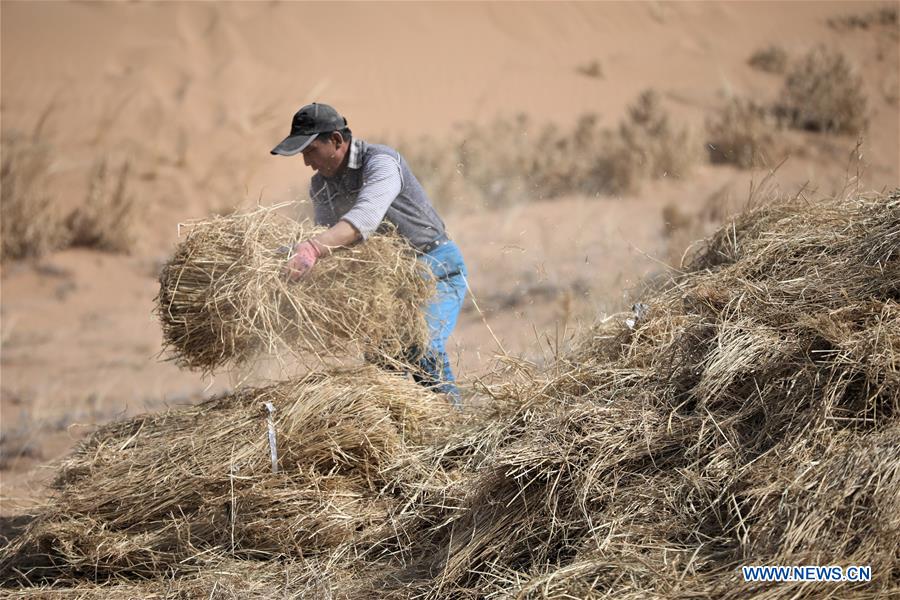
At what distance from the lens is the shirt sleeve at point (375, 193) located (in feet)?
12.9

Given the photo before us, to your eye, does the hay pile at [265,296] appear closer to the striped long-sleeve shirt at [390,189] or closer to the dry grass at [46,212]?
the striped long-sleeve shirt at [390,189]

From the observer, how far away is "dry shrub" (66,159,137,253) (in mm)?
10992

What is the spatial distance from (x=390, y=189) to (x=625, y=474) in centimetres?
173

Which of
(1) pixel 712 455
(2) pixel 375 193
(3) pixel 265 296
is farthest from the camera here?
(2) pixel 375 193

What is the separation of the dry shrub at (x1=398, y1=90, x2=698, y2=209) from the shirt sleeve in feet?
19.6

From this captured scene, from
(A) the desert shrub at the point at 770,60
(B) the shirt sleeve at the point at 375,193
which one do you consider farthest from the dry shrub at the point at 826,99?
(B) the shirt sleeve at the point at 375,193

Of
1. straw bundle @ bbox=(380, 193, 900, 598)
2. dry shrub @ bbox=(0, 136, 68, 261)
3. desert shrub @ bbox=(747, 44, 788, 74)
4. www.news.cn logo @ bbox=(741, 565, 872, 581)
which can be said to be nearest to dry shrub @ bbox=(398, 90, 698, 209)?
desert shrub @ bbox=(747, 44, 788, 74)

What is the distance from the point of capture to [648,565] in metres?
2.62

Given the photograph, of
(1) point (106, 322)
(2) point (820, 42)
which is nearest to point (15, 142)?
(1) point (106, 322)

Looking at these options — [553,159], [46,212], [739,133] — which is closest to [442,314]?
[46,212]

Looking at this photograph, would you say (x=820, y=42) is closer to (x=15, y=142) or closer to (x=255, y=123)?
(x=255, y=123)

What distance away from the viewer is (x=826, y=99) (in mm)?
12703

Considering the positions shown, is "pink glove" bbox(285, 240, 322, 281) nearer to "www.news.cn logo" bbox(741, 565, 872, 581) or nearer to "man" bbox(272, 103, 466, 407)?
"man" bbox(272, 103, 466, 407)

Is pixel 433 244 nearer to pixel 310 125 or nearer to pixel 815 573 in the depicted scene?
pixel 310 125
